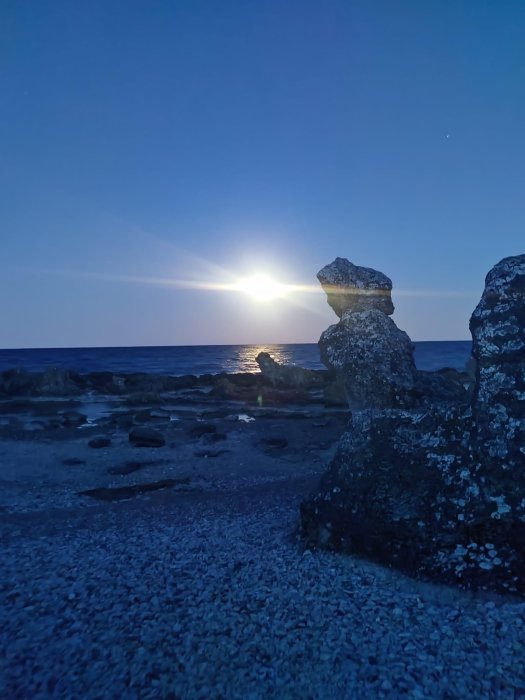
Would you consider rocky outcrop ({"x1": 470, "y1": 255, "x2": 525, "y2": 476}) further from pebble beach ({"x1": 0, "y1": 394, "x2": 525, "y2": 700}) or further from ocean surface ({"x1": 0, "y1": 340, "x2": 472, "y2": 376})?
ocean surface ({"x1": 0, "y1": 340, "x2": 472, "y2": 376})

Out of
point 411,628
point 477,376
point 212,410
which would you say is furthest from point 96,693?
point 212,410

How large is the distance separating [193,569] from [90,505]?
6097mm

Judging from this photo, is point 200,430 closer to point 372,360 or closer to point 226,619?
point 372,360

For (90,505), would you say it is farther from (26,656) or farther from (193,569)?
(26,656)

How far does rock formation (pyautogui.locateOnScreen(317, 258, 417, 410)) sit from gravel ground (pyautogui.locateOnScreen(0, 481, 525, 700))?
548cm

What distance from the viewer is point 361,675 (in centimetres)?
556

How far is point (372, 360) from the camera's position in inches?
534

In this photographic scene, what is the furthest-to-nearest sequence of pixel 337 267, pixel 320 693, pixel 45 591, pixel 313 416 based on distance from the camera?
pixel 313 416, pixel 337 267, pixel 45 591, pixel 320 693

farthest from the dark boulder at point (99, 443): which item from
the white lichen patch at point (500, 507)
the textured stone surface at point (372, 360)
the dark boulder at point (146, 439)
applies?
the white lichen patch at point (500, 507)

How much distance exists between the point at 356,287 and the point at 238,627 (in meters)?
11.1

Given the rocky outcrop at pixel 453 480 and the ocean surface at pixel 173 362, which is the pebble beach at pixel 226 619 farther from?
the ocean surface at pixel 173 362

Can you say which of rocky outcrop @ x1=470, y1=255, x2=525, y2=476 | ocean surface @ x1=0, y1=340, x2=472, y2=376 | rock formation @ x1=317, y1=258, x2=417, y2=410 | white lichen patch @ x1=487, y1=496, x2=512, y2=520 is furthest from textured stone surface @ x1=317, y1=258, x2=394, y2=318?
ocean surface @ x1=0, y1=340, x2=472, y2=376

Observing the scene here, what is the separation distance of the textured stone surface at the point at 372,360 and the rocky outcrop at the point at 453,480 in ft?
12.4

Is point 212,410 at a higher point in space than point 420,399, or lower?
lower
